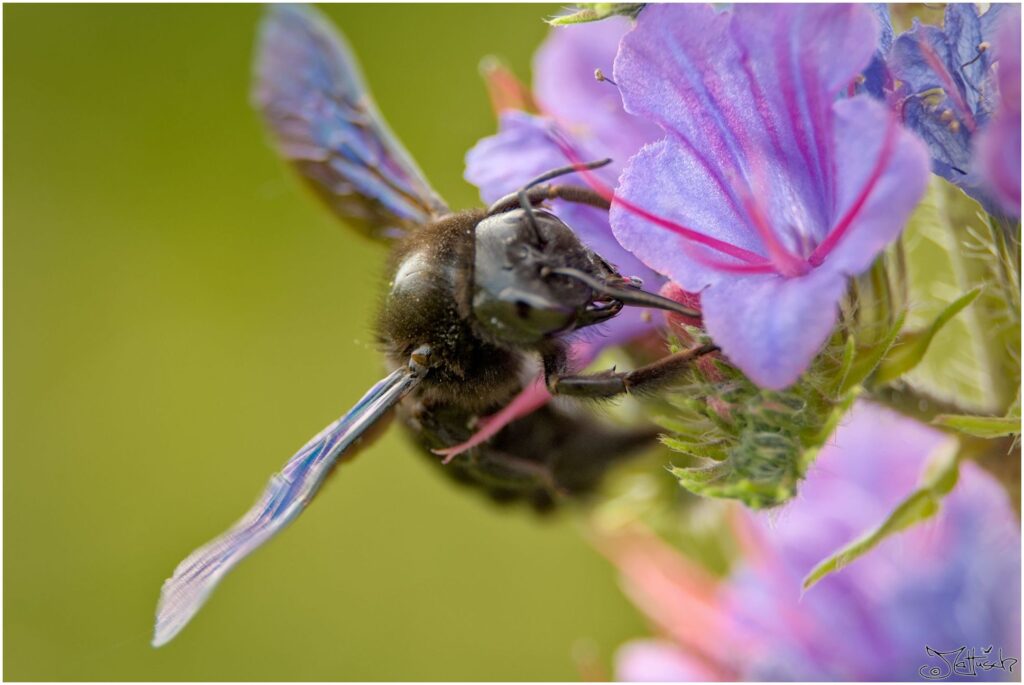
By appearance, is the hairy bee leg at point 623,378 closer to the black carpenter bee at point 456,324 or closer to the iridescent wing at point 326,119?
the black carpenter bee at point 456,324

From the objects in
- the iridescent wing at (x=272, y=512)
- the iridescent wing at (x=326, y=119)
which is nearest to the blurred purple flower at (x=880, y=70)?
the iridescent wing at (x=272, y=512)

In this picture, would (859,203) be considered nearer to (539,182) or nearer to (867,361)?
(867,361)

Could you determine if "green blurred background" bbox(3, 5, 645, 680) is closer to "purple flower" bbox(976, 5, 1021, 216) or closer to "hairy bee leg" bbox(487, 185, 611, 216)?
"hairy bee leg" bbox(487, 185, 611, 216)

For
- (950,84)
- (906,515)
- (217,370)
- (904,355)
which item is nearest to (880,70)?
(950,84)

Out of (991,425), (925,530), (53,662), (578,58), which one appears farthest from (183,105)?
(991,425)

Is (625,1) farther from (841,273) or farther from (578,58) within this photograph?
(578,58)

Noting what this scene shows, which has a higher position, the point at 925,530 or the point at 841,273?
the point at 841,273
